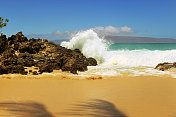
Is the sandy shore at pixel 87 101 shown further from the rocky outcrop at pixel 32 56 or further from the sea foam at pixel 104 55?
the sea foam at pixel 104 55

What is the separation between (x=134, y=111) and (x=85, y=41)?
45.0 feet

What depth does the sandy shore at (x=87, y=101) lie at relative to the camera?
2.75 meters

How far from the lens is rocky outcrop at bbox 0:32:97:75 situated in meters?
6.37

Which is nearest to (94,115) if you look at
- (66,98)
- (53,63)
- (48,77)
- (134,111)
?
(134,111)

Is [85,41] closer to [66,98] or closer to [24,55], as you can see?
[24,55]

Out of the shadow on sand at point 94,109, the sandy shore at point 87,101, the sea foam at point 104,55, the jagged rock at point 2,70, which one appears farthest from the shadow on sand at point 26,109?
the sea foam at point 104,55

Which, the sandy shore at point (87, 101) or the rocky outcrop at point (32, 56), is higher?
the rocky outcrop at point (32, 56)

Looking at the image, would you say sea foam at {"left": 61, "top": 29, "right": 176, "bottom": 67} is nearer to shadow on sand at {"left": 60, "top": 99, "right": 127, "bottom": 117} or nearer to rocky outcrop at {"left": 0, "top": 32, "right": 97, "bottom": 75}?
rocky outcrop at {"left": 0, "top": 32, "right": 97, "bottom": 75}

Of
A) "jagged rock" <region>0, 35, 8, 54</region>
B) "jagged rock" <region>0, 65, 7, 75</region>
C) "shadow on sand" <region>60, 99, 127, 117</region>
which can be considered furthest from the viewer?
"jagged rock" <region>0, 35, 8, 54</region>

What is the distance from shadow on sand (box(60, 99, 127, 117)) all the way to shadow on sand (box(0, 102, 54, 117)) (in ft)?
1.10

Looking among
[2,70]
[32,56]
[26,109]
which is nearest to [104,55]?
[32,56]

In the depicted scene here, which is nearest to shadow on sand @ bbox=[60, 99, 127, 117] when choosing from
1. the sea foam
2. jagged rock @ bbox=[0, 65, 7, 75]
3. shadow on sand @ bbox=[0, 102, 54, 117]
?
shadow on sand @ bbox=[0, 102, 54, 117]

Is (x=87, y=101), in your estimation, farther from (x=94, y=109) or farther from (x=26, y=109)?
(x=26, y=109)

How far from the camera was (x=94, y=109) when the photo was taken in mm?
2930
